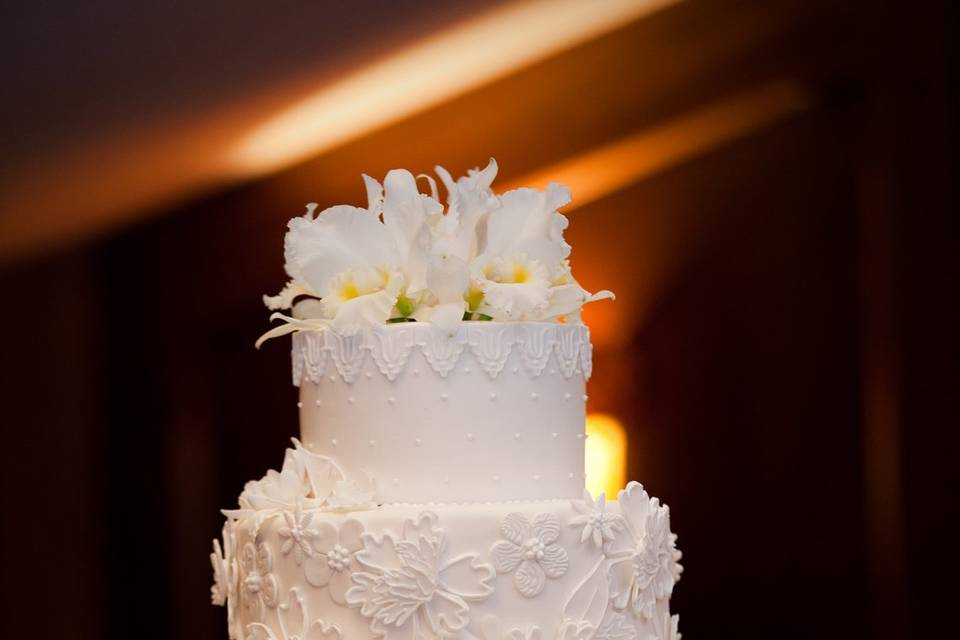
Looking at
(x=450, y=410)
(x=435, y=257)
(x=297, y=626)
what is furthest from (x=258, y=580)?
(x=435, y=257)

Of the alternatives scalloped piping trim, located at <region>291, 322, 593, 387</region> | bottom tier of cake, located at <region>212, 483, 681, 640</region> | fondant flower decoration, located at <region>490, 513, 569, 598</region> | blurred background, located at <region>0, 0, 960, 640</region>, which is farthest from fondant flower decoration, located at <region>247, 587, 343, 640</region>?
blurred background, located at <region>0, 0, 960, 640</region>

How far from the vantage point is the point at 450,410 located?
2295 millimetres

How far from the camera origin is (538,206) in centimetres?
237

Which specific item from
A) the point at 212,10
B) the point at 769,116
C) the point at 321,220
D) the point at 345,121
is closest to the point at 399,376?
the point at 321,220

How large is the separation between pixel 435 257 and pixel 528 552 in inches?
22.6

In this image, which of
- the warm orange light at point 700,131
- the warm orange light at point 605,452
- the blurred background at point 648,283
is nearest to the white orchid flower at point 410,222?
the blurred background at point 648,283

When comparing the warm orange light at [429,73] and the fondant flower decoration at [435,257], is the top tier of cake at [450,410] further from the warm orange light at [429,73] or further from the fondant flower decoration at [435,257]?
the warm orange light at [429,73]

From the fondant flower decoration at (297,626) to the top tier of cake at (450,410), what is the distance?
0.82 ft

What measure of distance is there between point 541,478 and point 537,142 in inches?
116

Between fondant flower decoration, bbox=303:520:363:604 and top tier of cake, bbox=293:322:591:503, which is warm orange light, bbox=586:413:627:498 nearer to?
top tier of cake, bbox=293:322:591:503

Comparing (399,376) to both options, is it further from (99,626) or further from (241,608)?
(99,626)

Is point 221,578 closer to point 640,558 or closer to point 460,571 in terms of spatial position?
point 460,571

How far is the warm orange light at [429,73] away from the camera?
4805 mm

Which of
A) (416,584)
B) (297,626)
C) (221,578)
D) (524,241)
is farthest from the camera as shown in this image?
(221,578)
